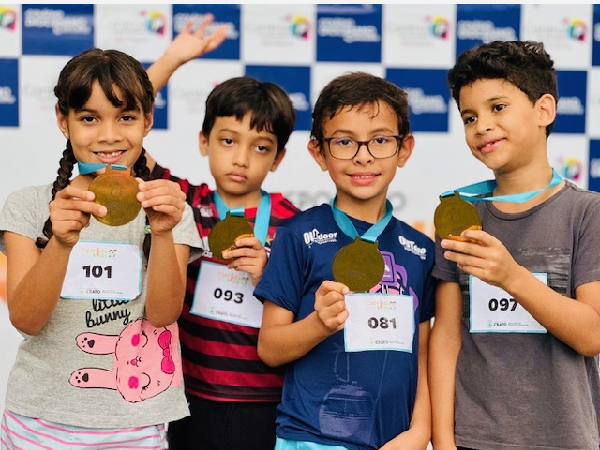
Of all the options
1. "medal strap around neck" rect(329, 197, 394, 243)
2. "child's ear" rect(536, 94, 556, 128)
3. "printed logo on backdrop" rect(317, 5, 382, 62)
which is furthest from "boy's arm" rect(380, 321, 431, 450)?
"printed logo on backdrop" rect(317, 5, 382, 62)

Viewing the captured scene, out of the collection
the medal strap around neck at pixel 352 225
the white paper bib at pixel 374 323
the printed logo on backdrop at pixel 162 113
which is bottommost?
the white paper bib at pixel 374 323

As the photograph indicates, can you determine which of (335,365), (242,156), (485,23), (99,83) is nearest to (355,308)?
(335,365)

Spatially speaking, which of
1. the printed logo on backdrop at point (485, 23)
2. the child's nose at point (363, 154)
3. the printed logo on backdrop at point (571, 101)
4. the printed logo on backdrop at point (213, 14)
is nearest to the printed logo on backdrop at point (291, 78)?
the printed logo on backdrop at point (213, 14)

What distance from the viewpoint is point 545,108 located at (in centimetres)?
211

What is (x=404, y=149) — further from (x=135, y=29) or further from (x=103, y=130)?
(x=135, y=29)

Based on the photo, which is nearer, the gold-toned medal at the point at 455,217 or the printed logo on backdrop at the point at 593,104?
the gold-toned medal at the point at 455,217

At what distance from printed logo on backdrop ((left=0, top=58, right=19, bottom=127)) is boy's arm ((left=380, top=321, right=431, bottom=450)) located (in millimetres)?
2393

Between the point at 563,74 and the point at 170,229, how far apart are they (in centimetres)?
265

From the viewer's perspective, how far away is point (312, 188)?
3.78 m

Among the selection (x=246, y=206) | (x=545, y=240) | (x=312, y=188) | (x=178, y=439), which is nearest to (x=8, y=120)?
(x=312, y=188)

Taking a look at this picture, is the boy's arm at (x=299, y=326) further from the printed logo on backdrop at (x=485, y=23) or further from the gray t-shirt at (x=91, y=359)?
the printed logo on backdrop at (x=485, y=23)

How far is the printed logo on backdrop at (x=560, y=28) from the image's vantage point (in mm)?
3803

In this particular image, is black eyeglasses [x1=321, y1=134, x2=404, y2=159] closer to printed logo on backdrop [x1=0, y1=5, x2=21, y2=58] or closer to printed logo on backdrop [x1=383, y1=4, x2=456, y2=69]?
printed logo on backdrop [x1=383, y1=4, x2=456, y2=69]

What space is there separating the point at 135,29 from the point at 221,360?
2.01 m
